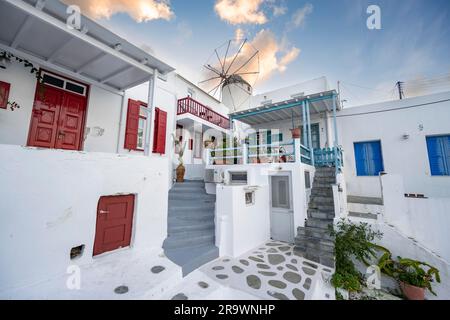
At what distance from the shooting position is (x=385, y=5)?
598cm

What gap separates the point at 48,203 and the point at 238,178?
5.33 m

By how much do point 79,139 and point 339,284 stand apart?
23.8ft

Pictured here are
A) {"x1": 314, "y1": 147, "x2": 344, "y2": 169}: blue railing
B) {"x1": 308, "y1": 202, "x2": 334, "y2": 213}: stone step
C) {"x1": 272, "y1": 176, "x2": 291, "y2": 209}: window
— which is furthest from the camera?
{"x1": 314, "y1": 147, "x2": 344, "y2": 169}: blue railing

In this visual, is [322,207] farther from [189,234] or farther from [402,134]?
[402,134]

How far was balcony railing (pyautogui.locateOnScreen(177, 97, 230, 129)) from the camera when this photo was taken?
859 cm

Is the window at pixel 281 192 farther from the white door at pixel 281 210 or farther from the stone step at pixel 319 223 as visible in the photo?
the stone step at pixel 319 223

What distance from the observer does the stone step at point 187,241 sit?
4.24m

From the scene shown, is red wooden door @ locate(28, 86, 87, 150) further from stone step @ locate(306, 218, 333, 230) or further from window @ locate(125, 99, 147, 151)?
stone step @ locate(306, 218, 333, 230)

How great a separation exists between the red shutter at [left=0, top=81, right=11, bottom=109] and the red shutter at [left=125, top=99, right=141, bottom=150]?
8.49 feet

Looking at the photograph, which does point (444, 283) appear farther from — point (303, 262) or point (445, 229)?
point (303, 262)

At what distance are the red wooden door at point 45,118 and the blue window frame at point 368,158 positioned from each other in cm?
1121

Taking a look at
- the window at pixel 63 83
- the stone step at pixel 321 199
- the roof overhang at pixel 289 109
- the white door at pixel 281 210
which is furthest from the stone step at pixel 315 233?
the window at pixel 63 83

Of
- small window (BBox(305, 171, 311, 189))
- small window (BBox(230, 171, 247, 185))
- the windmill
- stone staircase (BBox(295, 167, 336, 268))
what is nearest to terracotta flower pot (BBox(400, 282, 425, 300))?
stone staircase (BBox(295, 167, 336, 268))
